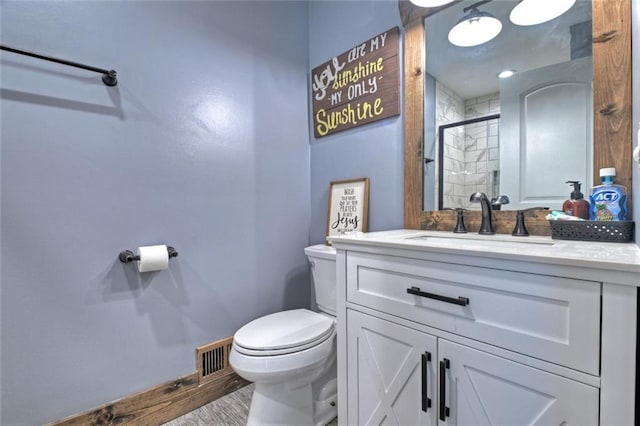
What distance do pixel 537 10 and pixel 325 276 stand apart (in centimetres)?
142

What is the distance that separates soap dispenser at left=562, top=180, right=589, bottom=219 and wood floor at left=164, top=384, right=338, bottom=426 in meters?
1.32

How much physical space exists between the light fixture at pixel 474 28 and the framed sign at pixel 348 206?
0.78m

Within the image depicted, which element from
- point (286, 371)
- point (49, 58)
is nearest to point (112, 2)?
point (49, 58)

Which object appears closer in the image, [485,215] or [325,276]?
[485,215]

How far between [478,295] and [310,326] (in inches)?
31.5

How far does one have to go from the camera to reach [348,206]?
1729 millimetres

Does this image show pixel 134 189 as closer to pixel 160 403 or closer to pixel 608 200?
pixel 160 403

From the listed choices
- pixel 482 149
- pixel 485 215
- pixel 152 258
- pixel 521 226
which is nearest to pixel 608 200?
pixel 521 226

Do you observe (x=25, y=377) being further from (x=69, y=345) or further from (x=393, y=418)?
(x=393, y=418)

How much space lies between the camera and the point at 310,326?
4.36 feet

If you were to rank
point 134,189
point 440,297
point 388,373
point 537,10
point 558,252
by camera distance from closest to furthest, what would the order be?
point 558,252 → point 440,297 → point 388,373 → point 537,10 → point 134,189

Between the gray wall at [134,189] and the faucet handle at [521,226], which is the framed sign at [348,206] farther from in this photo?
the faucet handle at [521,226]

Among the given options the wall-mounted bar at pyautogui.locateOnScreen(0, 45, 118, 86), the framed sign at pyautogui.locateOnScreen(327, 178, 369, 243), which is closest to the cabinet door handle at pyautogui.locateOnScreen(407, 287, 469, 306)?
the framed sign at pyautogui.locateOnScreen(327, 178, 369, 243)

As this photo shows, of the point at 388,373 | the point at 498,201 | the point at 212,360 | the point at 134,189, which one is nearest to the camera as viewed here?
the point at 388,373
